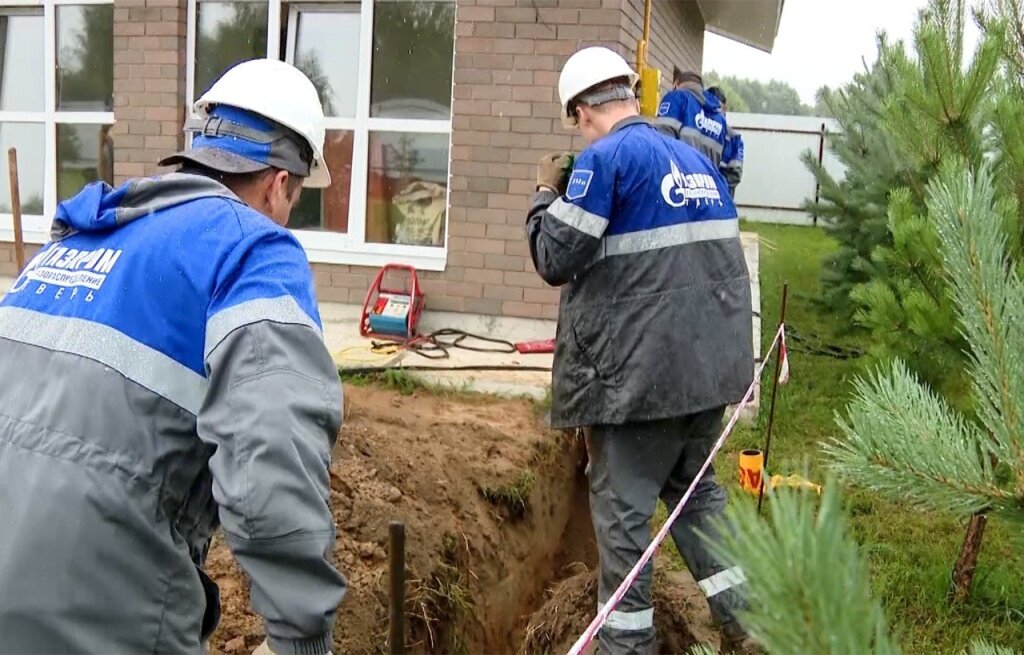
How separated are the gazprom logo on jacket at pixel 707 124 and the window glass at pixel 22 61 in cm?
565

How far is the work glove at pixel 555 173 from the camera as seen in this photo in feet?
10.9

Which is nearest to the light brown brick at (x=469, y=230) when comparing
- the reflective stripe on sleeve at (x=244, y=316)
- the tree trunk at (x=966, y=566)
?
the tree trunk at (x=966, y=566)

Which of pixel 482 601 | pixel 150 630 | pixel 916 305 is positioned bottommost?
pixel 482 601

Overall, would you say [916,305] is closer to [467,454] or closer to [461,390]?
[467,454]

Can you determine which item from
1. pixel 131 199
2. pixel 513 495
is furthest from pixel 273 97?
pixel 513 495

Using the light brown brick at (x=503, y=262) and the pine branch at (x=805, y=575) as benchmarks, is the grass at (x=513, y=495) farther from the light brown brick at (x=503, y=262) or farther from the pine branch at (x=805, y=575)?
the pine branch at (x=805, y=575)

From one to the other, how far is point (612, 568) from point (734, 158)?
479cm

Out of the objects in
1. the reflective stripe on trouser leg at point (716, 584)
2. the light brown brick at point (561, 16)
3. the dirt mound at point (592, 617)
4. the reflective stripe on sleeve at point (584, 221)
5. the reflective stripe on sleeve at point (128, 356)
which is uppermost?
the light brown brick at point (561, 16)

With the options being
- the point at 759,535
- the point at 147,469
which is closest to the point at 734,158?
the point at 147,469

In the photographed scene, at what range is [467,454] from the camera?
4.20 metres

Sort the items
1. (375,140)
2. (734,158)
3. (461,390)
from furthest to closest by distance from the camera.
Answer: (734,158) < (375,140) < (461,390)

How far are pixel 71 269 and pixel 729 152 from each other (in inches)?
244

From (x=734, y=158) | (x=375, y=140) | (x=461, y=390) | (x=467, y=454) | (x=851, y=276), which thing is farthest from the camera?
(x=851, y=276)

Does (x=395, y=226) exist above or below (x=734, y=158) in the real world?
below
